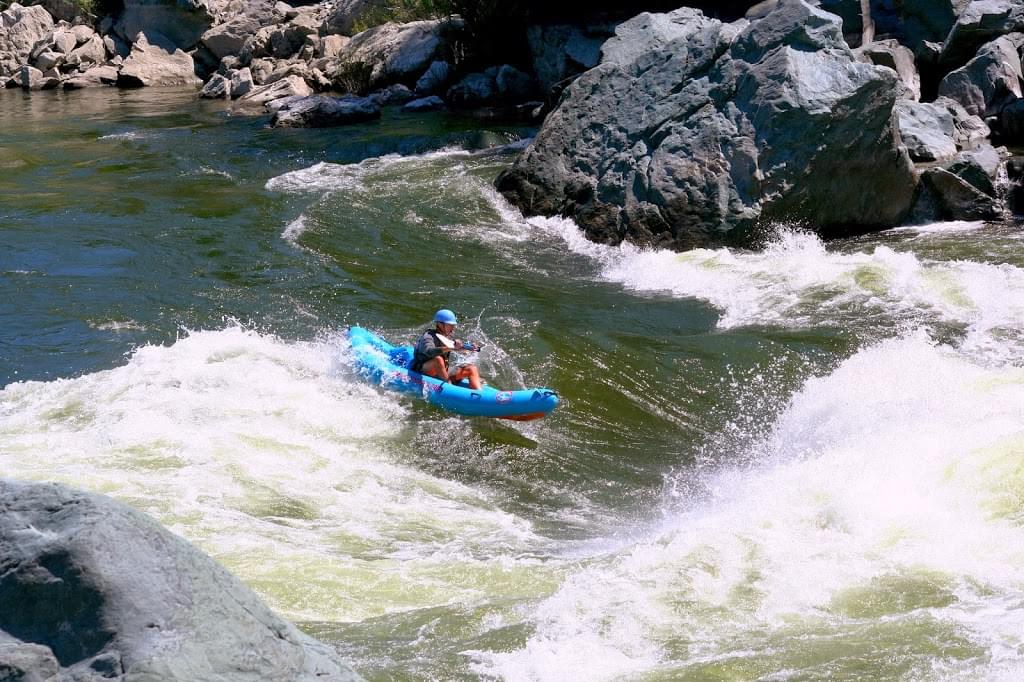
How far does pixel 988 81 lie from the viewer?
14.4 meters

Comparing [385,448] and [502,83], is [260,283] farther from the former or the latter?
[502,83]

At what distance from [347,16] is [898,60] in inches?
580

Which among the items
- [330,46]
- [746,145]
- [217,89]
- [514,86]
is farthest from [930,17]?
[217,89]

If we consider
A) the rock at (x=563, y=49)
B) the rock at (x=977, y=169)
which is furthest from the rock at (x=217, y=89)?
the rock at (x=977, y=169)

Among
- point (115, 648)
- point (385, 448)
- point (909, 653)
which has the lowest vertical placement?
point (385, 448)

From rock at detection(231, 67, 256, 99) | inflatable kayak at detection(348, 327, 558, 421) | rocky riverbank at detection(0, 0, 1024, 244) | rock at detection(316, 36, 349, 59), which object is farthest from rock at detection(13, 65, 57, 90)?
inflatable kayak at detection(348, 327, 558, 421)

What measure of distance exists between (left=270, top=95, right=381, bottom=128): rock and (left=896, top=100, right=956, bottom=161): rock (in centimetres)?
951

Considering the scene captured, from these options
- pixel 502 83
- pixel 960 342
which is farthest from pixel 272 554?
pixel 502 83

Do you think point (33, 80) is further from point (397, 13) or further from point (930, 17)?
point (930, 17)

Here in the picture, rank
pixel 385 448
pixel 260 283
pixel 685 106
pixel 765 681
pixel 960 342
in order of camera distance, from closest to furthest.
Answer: pixel 765 681 → pixel 385 448 → pixel 960 342 → pixel 260 283 → pixel 685 106

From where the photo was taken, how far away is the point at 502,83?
20.3 metres

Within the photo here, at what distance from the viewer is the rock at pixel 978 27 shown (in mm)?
15234

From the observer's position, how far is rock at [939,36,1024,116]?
14.3 m

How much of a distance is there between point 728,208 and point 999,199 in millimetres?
2880
